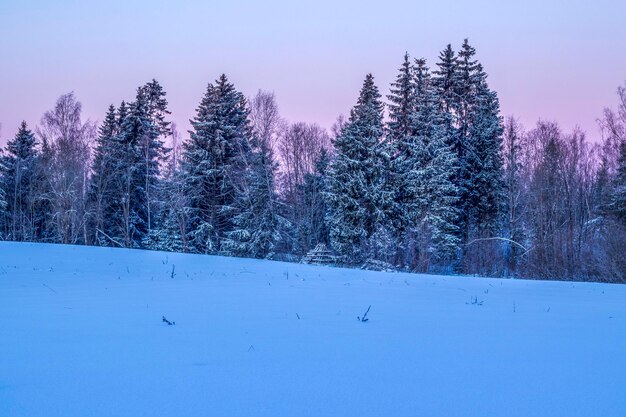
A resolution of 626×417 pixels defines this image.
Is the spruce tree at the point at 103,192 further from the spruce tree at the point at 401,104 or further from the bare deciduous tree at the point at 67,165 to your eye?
the spruce tree at the point at 401,104

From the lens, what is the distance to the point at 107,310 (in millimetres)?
3744

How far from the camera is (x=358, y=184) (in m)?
23.2

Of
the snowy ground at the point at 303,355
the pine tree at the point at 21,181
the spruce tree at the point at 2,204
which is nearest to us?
the snowy ground at the point at 303,355

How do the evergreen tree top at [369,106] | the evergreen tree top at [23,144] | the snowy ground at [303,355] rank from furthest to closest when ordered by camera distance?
the evergreen tree top at [23,144], the evergreen tree top at [369,106], the snowy ground at [303,355]

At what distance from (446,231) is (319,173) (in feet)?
33.1

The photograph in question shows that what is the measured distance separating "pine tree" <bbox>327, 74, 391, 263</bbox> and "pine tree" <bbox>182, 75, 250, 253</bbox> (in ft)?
17.9

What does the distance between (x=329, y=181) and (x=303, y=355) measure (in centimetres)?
2173

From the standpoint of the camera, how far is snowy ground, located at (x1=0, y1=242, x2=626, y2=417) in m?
1.76

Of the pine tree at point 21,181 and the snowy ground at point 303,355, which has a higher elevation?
the pine tree at point 21,181

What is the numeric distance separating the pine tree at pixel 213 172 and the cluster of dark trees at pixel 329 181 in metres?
0.09

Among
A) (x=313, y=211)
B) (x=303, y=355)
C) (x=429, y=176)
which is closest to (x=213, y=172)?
(x=313, y=211)

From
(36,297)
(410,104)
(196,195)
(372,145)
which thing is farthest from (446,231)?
(36,297)

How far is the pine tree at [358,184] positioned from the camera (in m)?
22.8

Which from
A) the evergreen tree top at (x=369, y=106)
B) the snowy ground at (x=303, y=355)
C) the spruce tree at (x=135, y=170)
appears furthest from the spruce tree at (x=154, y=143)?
the snowy ground at (x=303, y=355)
